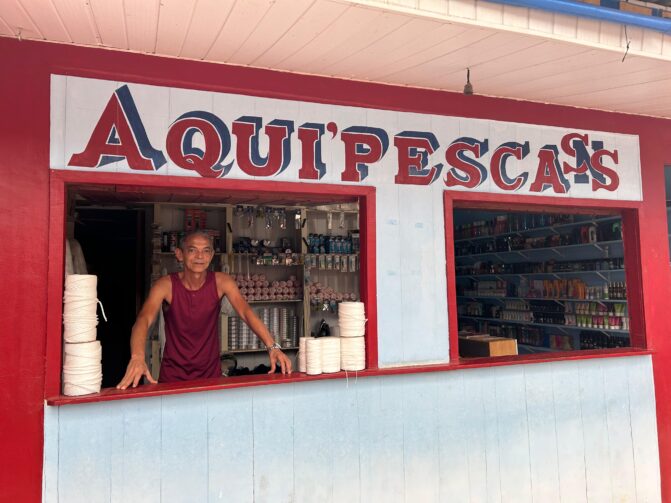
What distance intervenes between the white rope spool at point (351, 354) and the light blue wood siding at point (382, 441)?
0.10 m

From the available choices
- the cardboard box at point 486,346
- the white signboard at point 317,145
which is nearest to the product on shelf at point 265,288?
the cardboard box at point 486,346

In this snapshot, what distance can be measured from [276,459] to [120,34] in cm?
258

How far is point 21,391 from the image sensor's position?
2826 mm

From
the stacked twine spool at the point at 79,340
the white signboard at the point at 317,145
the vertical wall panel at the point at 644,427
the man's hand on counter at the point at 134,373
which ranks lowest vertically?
the vertical wall panel at the point at 644,427

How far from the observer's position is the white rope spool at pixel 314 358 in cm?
338

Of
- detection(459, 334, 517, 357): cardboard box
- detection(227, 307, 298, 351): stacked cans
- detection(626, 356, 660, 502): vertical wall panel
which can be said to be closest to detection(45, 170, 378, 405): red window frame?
detection(459, 334, 517, 357): cardboard box

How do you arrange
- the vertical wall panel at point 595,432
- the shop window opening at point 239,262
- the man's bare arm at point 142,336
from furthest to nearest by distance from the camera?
the shop window opening at point 239,262, the vertical wall panel at point 595,432, the man's bare arm at point 142,336

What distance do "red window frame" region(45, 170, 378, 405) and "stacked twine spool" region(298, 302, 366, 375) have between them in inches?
2.2

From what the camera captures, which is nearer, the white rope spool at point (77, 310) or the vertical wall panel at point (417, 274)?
the white rope spool at point (77, 310)

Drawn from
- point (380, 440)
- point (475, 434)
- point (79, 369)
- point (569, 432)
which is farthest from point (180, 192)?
point (569, 432)

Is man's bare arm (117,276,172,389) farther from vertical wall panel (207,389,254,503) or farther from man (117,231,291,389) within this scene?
vertical wall panel (207,389,254,503)

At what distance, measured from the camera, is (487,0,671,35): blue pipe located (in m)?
2.64

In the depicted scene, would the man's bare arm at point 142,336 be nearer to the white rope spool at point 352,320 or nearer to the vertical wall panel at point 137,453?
the vertical wall panel at point 137,453

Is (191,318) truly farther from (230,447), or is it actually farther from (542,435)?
(542,435)
